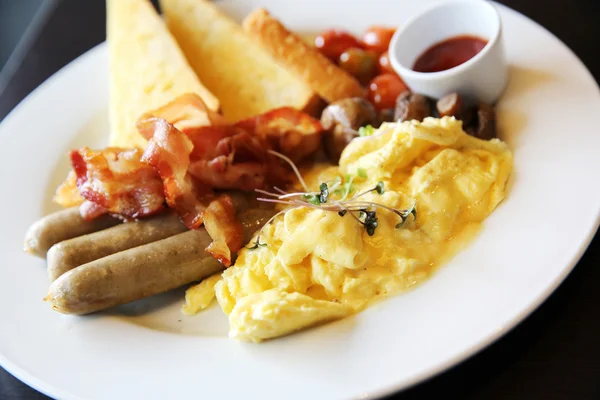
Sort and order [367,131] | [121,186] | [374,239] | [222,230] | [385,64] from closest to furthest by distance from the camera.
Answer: [374,239] → [222,230] → [121,186] → [367,131] → [385,64]

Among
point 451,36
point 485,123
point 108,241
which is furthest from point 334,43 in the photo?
point 108,241

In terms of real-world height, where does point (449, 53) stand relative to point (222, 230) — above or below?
above

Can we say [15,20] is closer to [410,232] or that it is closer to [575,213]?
[410,232]

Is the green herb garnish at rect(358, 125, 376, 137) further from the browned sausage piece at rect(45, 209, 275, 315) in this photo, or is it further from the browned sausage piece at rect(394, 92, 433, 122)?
the browned sausage piece at rect(45, 209, 275, 315)

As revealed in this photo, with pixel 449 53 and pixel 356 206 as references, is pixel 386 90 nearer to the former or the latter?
pixel 449 53

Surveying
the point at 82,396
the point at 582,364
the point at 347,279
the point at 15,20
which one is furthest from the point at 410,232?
the point at 15,20

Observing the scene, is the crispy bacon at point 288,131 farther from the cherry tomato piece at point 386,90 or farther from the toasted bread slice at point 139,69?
the cherry tomato piece at point 386,90

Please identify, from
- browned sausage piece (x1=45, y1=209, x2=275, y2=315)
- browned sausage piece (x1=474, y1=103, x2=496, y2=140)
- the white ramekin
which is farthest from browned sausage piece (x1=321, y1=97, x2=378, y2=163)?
browned sausage piece (x1=45, y1=209, x2=275, y2=315)
